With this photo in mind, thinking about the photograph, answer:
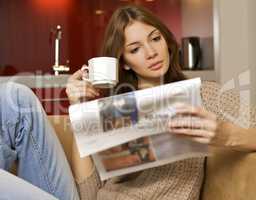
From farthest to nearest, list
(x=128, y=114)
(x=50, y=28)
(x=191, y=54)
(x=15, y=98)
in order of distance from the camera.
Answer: (x=50, y=28) < (x=191, y=54) < (x=15, y=98) < (x=128, y=114)

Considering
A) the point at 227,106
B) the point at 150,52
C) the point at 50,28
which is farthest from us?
the point at 50,28

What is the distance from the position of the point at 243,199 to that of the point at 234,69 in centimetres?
185

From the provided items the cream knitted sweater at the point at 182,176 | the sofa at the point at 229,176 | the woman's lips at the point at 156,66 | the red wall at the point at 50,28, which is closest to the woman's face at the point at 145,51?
the woman's lips at the point at 156,66

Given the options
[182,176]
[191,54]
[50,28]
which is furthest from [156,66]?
[50,28]

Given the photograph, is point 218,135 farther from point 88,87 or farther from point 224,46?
point 224,46

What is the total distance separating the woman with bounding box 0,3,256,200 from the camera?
944 mm

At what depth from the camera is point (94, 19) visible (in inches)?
138

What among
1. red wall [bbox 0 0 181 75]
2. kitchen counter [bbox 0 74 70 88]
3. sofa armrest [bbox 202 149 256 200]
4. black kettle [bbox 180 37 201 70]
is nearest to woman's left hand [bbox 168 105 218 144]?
sofa armrest [bbox 202 149 256 200]

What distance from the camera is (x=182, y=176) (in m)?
1.09

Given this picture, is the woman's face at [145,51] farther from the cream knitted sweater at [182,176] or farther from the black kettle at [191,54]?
the black kettle at [191,54]

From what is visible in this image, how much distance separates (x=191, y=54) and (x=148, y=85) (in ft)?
6.15

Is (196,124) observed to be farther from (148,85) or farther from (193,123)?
(148,85)

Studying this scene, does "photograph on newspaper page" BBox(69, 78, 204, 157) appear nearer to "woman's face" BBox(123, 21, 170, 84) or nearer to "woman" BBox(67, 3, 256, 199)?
"woman" BBox(67, 3, 256, 199)

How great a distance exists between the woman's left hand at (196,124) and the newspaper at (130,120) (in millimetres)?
17
